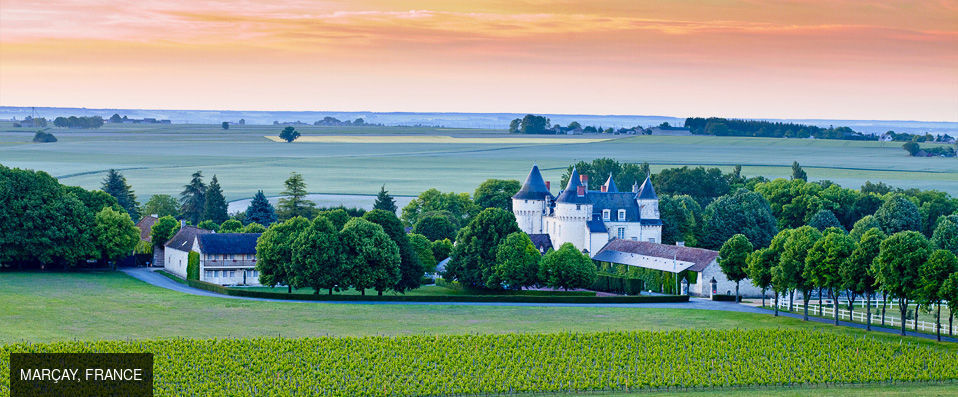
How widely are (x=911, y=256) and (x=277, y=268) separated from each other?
151 feet

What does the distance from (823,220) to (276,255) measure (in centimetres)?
5762

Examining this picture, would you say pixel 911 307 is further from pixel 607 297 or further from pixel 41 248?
pixel 41 248

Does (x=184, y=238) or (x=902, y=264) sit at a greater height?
(x=902, y=264)

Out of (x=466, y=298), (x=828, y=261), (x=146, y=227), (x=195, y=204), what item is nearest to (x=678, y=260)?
(x=466, y=298)

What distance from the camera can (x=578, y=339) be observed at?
7688 cm

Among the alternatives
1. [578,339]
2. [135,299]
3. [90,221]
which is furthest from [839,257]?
[90,221]

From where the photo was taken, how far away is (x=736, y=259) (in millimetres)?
101438

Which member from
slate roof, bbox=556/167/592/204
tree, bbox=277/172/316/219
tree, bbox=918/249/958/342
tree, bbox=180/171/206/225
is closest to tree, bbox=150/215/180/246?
tree, bbox=277/172/316/219

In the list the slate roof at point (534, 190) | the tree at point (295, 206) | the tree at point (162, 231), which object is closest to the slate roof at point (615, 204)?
the slate roof at point (534, 190)

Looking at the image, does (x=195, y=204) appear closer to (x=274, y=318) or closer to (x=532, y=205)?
(x=532, y=205)

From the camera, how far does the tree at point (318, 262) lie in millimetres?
99250

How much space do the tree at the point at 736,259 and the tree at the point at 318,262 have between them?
28.2 meters

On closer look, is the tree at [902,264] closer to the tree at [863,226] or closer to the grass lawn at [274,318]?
the grass lawn at [274,318]

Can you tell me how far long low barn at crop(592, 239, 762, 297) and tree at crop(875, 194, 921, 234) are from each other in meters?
29.5
